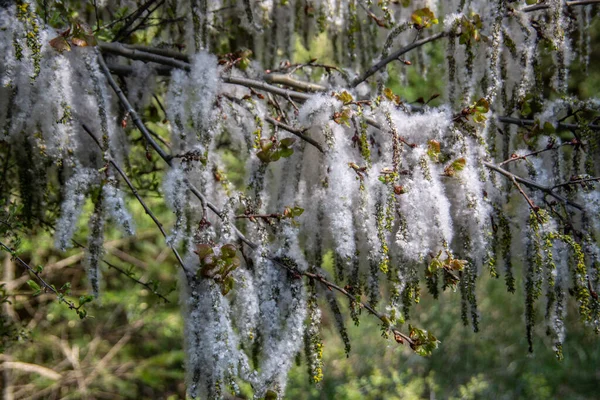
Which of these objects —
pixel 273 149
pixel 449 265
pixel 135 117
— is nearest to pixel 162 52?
pixel 135 117

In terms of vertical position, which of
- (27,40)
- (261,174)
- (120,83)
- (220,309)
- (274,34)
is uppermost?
(274,34)

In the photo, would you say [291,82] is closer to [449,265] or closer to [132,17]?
[132,17]

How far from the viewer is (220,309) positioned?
3.37 feet

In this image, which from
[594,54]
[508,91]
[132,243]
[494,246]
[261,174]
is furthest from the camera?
[594,54]

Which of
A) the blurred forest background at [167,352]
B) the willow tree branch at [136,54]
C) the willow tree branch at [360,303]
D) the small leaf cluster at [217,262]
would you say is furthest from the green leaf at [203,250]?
the blurred forest background at [167,352]

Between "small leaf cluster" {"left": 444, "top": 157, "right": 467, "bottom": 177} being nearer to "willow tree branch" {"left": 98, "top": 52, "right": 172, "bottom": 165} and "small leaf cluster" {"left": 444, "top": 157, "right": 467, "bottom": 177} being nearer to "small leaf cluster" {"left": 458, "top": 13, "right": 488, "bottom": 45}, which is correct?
A: "small leaf cluster" {"left": 458, "top": 13, "right": 488, "bottom": 45}

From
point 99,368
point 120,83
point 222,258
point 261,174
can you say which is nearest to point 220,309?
point 222,258

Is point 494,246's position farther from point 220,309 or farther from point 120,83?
point 120,83

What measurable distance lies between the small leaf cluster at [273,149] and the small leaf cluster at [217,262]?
250 millimetres

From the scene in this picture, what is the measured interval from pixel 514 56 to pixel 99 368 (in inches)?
123

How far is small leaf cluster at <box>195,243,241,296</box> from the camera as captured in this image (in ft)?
3.39

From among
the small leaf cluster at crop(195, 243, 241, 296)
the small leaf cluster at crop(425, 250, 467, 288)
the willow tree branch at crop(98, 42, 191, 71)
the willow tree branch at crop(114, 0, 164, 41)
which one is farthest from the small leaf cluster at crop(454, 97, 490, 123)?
the willow tree branch at crop(114, 0, 164, 41)

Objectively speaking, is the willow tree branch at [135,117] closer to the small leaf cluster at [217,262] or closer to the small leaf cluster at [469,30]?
the small leaf cluster at [217,262]

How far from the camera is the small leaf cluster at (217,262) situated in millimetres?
1032
